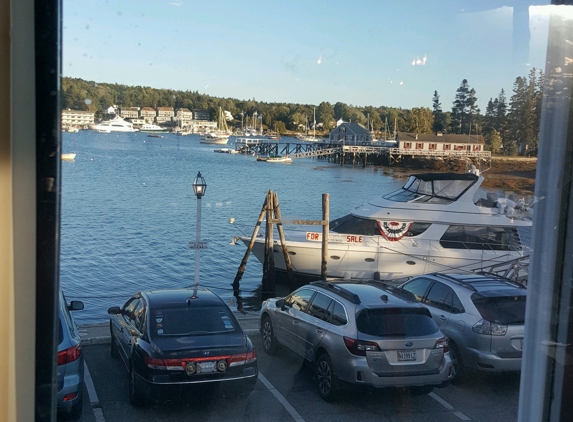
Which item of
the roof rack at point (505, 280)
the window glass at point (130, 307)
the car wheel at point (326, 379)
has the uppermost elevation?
the roof rack at point (505, 280)

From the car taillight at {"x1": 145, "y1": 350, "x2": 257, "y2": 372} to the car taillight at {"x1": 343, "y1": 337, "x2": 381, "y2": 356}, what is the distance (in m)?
0.56

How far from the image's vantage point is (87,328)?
2.54 meters

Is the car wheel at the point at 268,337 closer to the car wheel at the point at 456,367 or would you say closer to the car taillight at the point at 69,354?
the car wheel at the point at 456,367

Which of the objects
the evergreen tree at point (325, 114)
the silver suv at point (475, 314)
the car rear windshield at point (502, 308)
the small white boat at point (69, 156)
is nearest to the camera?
the small white boat at point (69, 156)

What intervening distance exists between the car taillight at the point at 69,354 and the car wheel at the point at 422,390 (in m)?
1.30

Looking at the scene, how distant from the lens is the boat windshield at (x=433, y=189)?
2.36 m

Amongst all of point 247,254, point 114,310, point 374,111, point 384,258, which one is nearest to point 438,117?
point 374,111

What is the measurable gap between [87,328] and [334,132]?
59.8 inches

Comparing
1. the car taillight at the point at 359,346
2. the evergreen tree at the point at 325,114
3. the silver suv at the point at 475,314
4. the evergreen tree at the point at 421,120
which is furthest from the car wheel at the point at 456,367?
the evergreen tree at the point at 325,114

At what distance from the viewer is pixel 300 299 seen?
3.35m

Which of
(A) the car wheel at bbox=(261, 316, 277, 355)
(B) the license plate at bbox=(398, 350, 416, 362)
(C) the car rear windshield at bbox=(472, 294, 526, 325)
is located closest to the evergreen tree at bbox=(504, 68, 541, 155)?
(C) the car rear windshield at bbox=(472, 294, 526, 325)

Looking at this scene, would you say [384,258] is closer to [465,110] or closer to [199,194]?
[199,194]

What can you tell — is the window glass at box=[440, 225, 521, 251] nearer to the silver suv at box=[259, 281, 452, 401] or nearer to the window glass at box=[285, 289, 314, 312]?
the silver suv at box=[259, 281, 452, 401]

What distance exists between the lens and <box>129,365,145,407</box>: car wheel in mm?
2053
